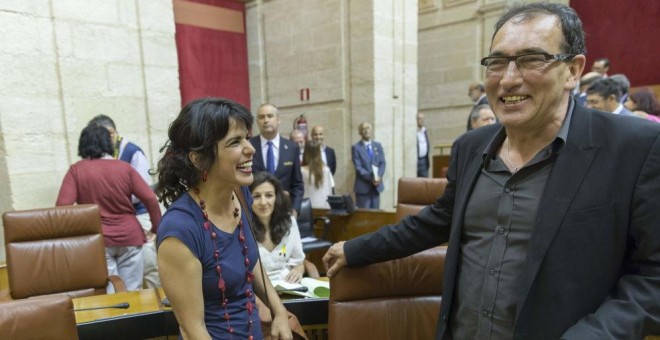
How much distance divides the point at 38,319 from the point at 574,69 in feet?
5.37

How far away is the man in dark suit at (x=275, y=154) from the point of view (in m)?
3.20

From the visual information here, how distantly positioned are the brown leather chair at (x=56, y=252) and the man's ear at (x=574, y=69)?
2390 millimetres

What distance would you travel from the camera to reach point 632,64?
217 inches

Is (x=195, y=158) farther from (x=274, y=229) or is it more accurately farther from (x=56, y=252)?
(x=56, y=252)

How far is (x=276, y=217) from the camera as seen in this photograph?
7.68ft

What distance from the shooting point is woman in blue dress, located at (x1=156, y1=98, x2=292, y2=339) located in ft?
3.55

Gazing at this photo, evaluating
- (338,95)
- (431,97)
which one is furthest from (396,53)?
(431,97)

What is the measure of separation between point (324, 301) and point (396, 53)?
3.96m

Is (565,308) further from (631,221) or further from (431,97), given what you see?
(431,97)

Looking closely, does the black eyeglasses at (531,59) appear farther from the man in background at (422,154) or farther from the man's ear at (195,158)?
the man in background at (422,154)

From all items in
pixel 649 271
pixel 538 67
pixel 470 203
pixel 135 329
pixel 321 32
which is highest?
pixel 321 32

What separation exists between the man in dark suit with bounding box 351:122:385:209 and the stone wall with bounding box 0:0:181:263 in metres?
2.12

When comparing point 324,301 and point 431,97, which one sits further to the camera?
point 431,97

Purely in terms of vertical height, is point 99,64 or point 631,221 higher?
point 99,64
